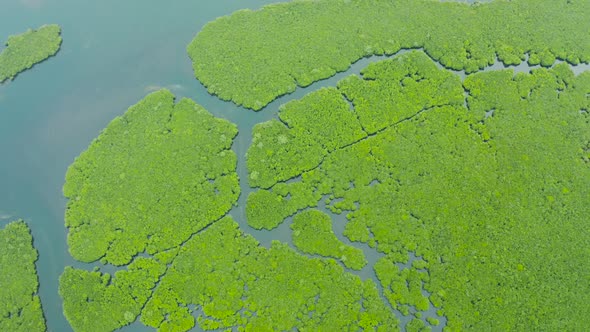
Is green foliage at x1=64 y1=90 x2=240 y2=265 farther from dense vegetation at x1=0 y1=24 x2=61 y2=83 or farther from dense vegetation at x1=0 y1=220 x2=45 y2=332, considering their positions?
dense vegetation at x1=0 y1=24 x2=61 y2=83

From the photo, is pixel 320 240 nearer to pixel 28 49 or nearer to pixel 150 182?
pixel 150 182

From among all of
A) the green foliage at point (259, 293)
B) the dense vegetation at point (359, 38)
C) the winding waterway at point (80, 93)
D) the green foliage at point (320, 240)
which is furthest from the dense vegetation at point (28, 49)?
the green foliage at point (320, 240)

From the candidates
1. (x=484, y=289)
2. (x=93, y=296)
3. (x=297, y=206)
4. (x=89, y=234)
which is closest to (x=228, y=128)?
(x=297, y=206)

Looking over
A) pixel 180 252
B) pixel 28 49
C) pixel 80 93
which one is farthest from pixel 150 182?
pixel 28 49

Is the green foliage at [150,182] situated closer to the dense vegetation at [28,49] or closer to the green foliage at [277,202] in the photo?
the green foliage at [277,202]

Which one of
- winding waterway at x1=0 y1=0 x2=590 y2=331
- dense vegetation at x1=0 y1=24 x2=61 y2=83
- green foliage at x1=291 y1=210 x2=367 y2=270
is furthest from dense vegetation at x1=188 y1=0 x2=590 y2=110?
dense vegetation at x1=0 y1=24 x2=61 y2=83

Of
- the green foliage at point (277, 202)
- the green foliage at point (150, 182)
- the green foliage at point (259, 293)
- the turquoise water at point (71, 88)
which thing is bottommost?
the green foliage at point (259, 293)
